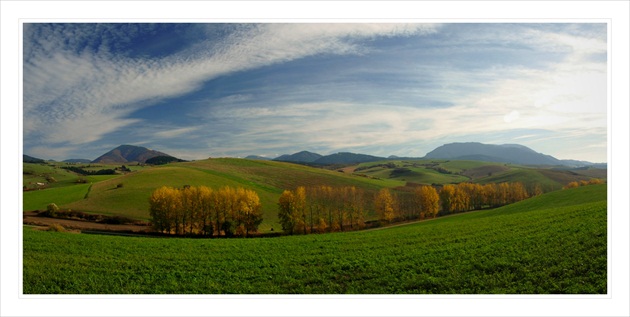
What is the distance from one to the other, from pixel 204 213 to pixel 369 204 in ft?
72.2

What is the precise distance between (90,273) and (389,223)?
3313 cm

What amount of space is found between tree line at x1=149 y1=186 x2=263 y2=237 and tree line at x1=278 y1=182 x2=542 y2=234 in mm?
4106

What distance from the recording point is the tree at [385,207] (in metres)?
39.9

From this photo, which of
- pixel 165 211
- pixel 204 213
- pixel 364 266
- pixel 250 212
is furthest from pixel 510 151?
pixel 165 211

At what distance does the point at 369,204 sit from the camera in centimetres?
4275

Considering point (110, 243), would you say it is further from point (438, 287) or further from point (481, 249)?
point (481, 249)

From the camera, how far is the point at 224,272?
981 centimetres

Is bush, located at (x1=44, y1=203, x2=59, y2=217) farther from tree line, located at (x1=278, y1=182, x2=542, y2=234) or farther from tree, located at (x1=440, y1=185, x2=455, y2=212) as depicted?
tree, located at (x1=440, y1=185, x2=455, y2=212)

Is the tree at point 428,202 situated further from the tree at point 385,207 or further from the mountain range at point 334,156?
the mountain range at point 334,156

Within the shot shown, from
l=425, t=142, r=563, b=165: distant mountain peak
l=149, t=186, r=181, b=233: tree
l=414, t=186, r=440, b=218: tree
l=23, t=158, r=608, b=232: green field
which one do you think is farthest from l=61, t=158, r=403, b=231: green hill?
l=425, t=142, r=563, b=165: distant mountain peak

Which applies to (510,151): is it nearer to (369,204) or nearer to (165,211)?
(369,204)

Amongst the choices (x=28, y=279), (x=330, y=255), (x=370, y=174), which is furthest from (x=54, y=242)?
(x=370, y=174)

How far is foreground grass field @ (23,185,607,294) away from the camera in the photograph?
27.1 feet

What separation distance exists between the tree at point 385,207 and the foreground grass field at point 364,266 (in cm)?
2765
